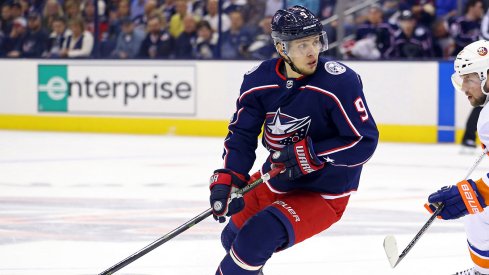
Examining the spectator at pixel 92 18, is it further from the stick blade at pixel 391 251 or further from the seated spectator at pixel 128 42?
the stick blade at pixel 391 251

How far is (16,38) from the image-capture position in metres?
13.4

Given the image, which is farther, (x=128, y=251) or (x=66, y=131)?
(x=66, y=131)

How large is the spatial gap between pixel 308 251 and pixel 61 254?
105cm

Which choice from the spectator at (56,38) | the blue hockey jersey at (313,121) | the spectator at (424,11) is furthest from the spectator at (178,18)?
the blue hockey jersey at (313,121)

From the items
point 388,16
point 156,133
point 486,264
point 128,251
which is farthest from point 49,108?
point 486,264

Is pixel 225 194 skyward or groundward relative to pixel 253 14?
skyward

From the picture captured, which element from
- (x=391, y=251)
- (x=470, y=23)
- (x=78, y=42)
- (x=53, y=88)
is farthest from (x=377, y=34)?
(x=391, y=251)

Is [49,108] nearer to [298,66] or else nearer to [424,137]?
[424,137]

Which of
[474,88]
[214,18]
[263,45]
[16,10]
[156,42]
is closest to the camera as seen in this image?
[474,88]

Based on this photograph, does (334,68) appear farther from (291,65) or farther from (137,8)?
(137,8)

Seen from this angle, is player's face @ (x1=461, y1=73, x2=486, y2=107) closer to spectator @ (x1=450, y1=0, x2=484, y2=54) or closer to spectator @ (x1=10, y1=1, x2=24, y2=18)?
spectator @ (x1=450, y1=0, x2=484, y2=54)

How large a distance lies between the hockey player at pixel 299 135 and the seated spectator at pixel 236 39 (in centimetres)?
854

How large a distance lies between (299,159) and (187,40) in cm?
915

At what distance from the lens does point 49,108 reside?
13.1 metres
